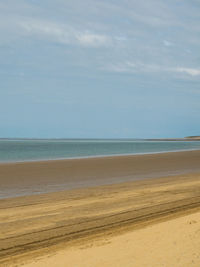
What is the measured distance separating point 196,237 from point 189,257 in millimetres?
1000

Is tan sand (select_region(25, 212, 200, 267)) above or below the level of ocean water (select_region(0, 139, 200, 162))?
above

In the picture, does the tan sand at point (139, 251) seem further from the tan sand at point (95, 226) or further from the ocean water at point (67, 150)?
the ocean water at point (67, 150)

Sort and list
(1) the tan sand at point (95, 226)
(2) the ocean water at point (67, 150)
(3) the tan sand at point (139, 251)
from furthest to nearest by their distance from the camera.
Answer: (2) the ocean water at point (67, 150) → (1) the tan sand at point (95, 226) → (3) the tan sand at point (139, 251)

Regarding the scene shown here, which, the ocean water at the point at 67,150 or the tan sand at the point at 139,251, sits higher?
the tan sand at the point at 139,251

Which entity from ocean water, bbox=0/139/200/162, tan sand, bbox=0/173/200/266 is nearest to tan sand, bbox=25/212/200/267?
tan sand, bbox=0/173/200/266

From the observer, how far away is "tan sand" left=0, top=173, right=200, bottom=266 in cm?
513

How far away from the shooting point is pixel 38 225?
691 centimetres

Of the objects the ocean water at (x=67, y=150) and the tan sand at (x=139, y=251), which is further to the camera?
the ocean water at (x=67, y=150)

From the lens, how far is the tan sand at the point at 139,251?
471cm

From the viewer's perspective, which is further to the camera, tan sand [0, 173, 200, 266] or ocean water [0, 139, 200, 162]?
ocean water [0, 139, 200, 162]

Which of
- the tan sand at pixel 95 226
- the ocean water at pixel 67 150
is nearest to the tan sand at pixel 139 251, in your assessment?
the tan sand at pixel 95 226

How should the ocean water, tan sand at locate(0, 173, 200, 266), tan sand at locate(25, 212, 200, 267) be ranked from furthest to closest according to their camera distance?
1. the ocean water
2. tan sand at locate(0, 173, 200, 266)
3. tan sand at locate(25, 212, 200, 267)

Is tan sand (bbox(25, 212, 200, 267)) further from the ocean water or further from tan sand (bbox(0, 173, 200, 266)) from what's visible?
the ocean water

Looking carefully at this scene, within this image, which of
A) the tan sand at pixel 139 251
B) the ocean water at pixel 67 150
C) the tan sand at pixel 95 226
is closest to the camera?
the tan sand at pixel 139 251
